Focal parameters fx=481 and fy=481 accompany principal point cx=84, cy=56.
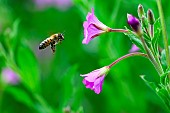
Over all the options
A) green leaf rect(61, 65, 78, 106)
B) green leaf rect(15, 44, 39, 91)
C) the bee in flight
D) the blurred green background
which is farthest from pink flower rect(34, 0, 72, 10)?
the bee in flight

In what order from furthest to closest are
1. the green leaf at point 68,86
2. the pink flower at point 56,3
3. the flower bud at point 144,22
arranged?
the pink flower at point 56,3
the green leaf at point 68,86
the flower bud at point 144,22

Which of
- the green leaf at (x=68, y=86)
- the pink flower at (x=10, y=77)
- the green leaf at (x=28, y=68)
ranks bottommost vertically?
the green leaf at (x=68, y=86)

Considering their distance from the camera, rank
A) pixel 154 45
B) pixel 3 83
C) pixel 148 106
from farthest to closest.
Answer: pixel 3 83
pixel 148 106
pixel 154 45

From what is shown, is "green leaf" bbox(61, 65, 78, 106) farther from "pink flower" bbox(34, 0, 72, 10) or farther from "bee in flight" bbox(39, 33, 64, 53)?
"pink flower" bbox(34, 0, 72, 10)

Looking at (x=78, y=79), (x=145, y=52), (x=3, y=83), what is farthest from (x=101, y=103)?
(x=145, y=52)

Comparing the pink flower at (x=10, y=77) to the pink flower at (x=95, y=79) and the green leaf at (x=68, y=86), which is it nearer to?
the green leaf at (x=68, y=86)

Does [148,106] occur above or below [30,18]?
below

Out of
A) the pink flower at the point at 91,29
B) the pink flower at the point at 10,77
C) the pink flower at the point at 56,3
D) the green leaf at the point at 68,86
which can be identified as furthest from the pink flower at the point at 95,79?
the pink flower at the point at 56,3

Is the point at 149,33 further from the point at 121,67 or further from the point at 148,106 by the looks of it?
the point at 148,106
